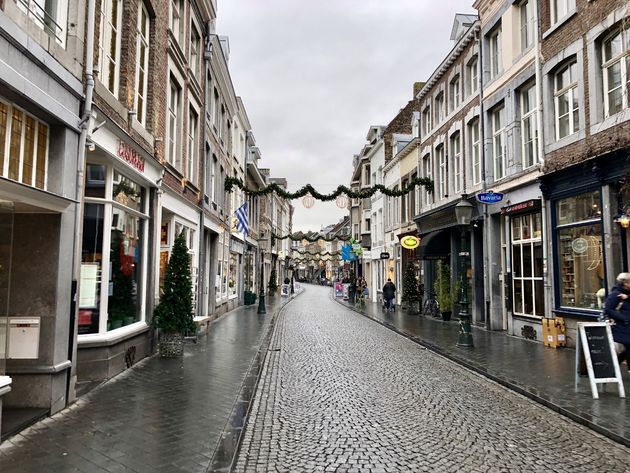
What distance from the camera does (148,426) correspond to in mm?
5555

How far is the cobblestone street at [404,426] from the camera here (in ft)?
15.8

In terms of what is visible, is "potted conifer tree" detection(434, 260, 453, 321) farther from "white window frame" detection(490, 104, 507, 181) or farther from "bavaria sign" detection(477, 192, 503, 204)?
"bavaria sign" detection(477, 192, 503, 204)

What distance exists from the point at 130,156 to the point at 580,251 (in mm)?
10443

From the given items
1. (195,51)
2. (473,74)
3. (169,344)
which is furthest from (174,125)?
(473,74)

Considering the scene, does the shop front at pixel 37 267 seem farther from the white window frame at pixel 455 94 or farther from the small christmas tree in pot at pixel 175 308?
the white window frame at pixel 455 94

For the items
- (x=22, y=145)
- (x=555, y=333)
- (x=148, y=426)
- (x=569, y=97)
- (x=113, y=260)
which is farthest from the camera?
(x=569, y=97)

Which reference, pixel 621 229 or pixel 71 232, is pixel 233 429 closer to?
pixel 71 232

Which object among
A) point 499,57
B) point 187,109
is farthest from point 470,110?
point 187,109

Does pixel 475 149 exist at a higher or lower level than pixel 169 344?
higher

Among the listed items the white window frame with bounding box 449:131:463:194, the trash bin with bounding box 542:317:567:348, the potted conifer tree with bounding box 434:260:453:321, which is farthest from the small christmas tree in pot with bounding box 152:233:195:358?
the white window frame with bounding box 449:131:463:194

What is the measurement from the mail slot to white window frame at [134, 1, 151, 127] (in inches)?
192

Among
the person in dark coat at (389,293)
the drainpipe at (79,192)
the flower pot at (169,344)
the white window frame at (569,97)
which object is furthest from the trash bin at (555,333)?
the person in dark coat at (389,293)

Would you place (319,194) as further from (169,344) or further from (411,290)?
(169,344)

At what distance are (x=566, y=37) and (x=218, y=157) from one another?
43.0 feet
